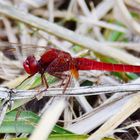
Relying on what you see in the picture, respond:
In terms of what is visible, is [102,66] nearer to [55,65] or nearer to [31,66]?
[55,65]

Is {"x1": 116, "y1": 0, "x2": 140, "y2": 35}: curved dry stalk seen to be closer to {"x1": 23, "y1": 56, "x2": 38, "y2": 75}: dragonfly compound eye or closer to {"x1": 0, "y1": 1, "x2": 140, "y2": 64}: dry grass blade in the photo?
{"x1": 0, "y1": 1, "x2": 140, "y2": 64}: dry grass blade

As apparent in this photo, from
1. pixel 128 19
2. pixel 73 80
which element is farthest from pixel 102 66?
pixel 128 19

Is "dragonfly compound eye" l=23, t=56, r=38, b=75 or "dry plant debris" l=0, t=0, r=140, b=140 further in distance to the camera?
"dragonfly compound eye" l=23, t=56, r=38, b=75

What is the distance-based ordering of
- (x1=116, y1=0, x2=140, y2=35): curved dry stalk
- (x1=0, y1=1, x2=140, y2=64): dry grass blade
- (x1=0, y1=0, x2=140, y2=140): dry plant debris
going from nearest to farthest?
1. (x1=0, y1=0, x2=140, y2=140): dry plant debris
2. (x1=0, y1=1, x2=140, y2=64): dry grass blade
3. (x1=116, y1=0, x2=140, y2=35): curved dry stalk

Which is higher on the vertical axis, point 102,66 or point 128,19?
point 128,19

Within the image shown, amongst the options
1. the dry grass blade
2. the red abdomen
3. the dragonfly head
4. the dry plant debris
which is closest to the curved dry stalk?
the dry plant debris

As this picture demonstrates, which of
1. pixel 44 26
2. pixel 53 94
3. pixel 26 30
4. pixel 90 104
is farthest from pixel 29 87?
pixel 26 30

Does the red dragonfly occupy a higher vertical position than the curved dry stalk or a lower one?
lower

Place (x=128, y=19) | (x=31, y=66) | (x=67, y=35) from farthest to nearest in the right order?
(x=128, y=19) → (x=67, y=35) → (x=31, y=66)
